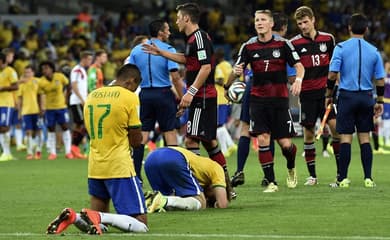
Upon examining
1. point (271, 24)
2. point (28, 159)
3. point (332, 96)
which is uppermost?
point (271, 24)

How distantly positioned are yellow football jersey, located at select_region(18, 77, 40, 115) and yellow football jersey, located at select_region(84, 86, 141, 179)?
611 inches

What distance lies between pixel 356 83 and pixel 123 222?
17.9 feet

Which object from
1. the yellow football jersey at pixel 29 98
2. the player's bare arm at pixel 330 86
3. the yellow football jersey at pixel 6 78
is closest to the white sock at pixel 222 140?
the yellow football jersey at pixel 29 98

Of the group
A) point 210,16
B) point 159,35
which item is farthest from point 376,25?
point 159,35

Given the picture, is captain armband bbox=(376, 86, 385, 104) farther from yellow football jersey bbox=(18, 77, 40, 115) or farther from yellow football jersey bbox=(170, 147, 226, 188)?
yellow football jersey bbox=(18, 77, 40, 115)

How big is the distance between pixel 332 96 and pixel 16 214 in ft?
16.4

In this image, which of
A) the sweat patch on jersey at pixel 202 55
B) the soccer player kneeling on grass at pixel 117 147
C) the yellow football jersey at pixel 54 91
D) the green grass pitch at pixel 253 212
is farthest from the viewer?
the yellow football jersey at pixel 54 91

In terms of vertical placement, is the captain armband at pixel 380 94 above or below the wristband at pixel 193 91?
below

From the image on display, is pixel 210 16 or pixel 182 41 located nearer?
pixel 182 41

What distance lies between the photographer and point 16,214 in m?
14.1

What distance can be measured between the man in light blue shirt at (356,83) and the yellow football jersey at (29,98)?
12.3 m

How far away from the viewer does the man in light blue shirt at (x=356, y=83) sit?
16.1 m

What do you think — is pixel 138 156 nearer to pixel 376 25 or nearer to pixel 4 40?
pixel 4 40

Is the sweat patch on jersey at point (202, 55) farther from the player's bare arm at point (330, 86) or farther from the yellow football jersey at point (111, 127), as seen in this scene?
the yellow football jersey at point (111, 127)
